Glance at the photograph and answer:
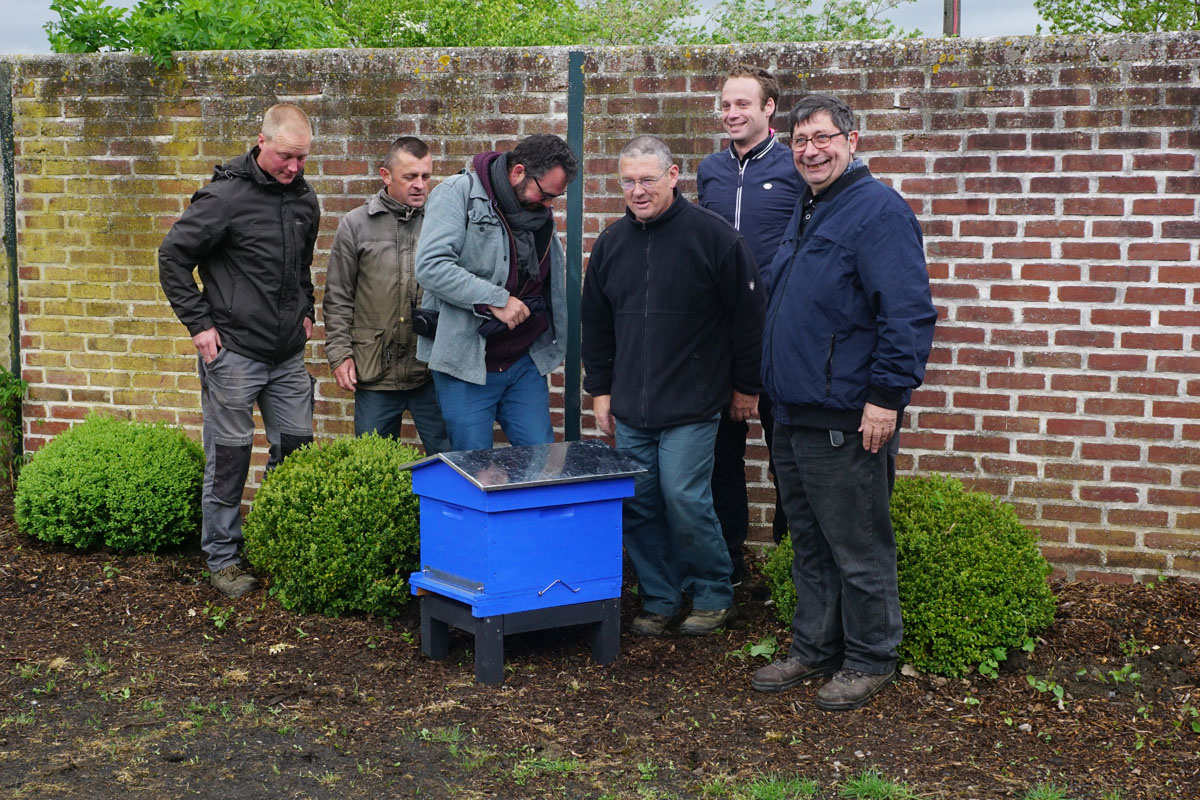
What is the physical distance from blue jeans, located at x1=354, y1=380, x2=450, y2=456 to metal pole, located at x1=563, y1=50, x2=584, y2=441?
66 cm

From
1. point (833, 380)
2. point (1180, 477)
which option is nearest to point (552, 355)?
point (833, 380)

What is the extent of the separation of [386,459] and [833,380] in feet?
6.77

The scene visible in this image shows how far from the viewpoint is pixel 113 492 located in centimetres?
563

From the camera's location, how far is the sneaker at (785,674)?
4.30 metres

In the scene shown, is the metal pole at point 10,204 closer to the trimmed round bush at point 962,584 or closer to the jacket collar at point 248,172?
the jacket collar at point 248,172

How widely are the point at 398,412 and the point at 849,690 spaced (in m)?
2.56

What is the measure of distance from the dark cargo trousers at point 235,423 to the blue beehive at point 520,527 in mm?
1129

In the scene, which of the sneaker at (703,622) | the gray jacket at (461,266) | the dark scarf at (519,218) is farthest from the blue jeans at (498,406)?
the sneaker at (703,622)

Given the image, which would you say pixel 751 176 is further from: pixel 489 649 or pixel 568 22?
pixel 568 22

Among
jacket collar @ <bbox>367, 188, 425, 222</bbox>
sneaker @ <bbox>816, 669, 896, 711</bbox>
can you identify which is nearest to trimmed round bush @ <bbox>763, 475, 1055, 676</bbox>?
sneaker @ <bbox>816, 669, 896, 711</bbox>

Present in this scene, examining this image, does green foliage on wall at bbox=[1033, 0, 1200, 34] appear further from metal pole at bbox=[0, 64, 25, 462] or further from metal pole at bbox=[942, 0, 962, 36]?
metal pole at bbox=[0, 64, 25, 462]

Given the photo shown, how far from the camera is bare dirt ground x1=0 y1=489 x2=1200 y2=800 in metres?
3.62

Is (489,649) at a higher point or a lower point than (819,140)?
lower

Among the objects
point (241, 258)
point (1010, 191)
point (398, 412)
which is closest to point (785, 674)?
point (398, 412)
